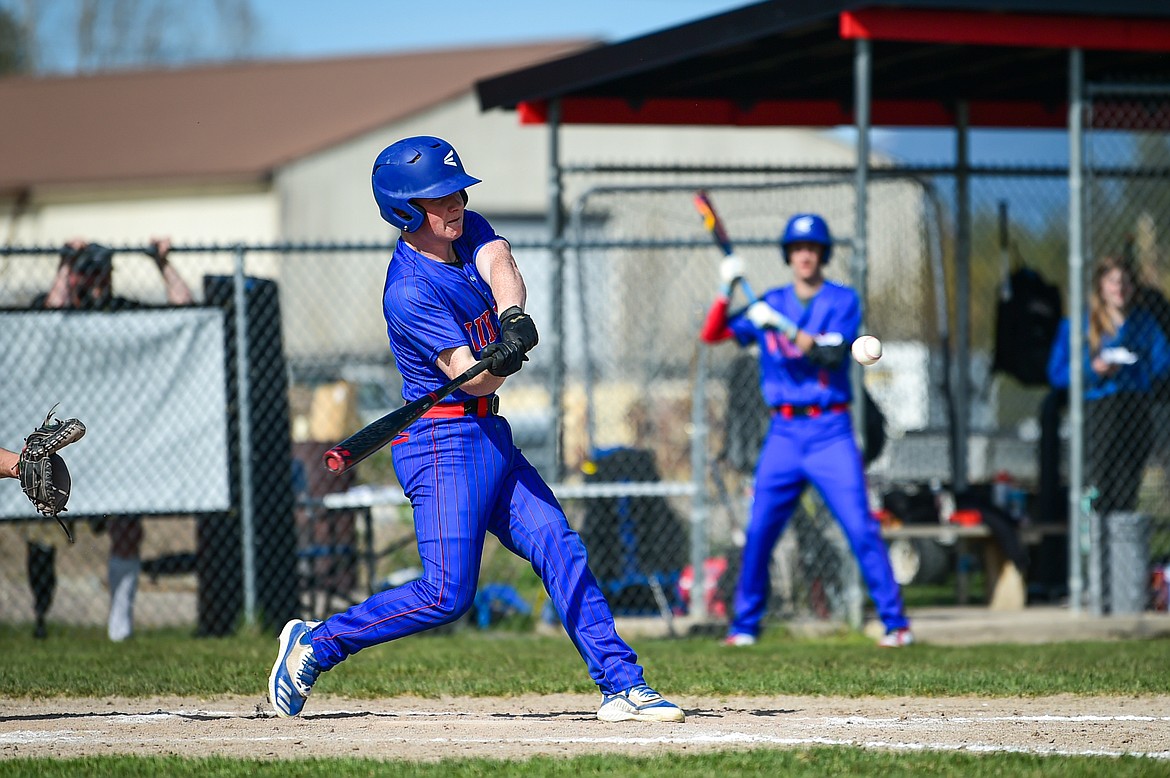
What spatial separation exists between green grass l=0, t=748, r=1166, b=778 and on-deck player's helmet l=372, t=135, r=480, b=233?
1.88 meters

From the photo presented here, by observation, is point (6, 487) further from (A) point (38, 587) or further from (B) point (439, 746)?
(B) point (439, 746)

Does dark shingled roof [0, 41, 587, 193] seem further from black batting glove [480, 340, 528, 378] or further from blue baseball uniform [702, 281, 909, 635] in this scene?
black batting glove [480, 340, 528, 378]

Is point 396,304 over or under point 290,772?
over

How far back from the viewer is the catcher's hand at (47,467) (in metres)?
5.64

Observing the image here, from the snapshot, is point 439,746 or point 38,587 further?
point 38,587

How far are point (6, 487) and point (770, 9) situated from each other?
5.06m

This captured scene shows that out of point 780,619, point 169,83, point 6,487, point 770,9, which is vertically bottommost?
point 780,619

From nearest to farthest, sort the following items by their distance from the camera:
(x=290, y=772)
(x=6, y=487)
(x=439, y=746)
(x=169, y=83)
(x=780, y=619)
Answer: (x=290, y=772), (x=439, y=746), (x=6, y=487), (x=780, y=619), (x=169, y=83)

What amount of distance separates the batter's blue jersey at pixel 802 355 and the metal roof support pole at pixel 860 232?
0.39 meters

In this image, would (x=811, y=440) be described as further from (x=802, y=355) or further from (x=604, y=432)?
(x=604, y=432)

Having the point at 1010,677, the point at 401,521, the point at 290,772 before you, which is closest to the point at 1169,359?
the point at 1010,677

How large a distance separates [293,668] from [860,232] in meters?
4.50

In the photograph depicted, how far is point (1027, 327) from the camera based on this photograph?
1084 centimetres

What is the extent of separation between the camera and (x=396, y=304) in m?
5.39
